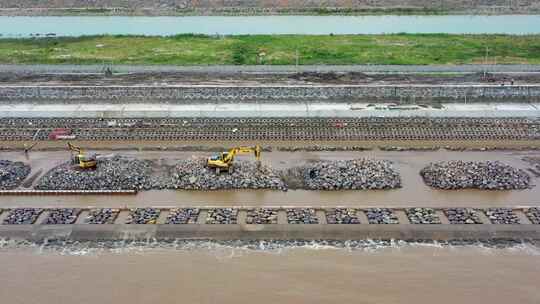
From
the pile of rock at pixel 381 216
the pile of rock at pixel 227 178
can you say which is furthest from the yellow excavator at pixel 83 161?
the pile of rock at pixel 381 216

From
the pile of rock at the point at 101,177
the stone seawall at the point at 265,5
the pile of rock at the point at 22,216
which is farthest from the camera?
the stone seawall at the point at 265,5

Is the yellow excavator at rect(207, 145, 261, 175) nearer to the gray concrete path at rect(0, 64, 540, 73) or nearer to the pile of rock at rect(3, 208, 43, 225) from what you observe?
the pile of rock at rect(3, 208, 43, 225)

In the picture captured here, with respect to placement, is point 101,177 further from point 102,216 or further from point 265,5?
point 265,5

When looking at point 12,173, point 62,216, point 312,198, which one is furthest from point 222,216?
point 12,173

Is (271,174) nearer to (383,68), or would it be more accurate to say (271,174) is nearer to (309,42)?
(383,68)

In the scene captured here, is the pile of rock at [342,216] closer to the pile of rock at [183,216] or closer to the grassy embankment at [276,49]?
the pile of rock at [183,216]
